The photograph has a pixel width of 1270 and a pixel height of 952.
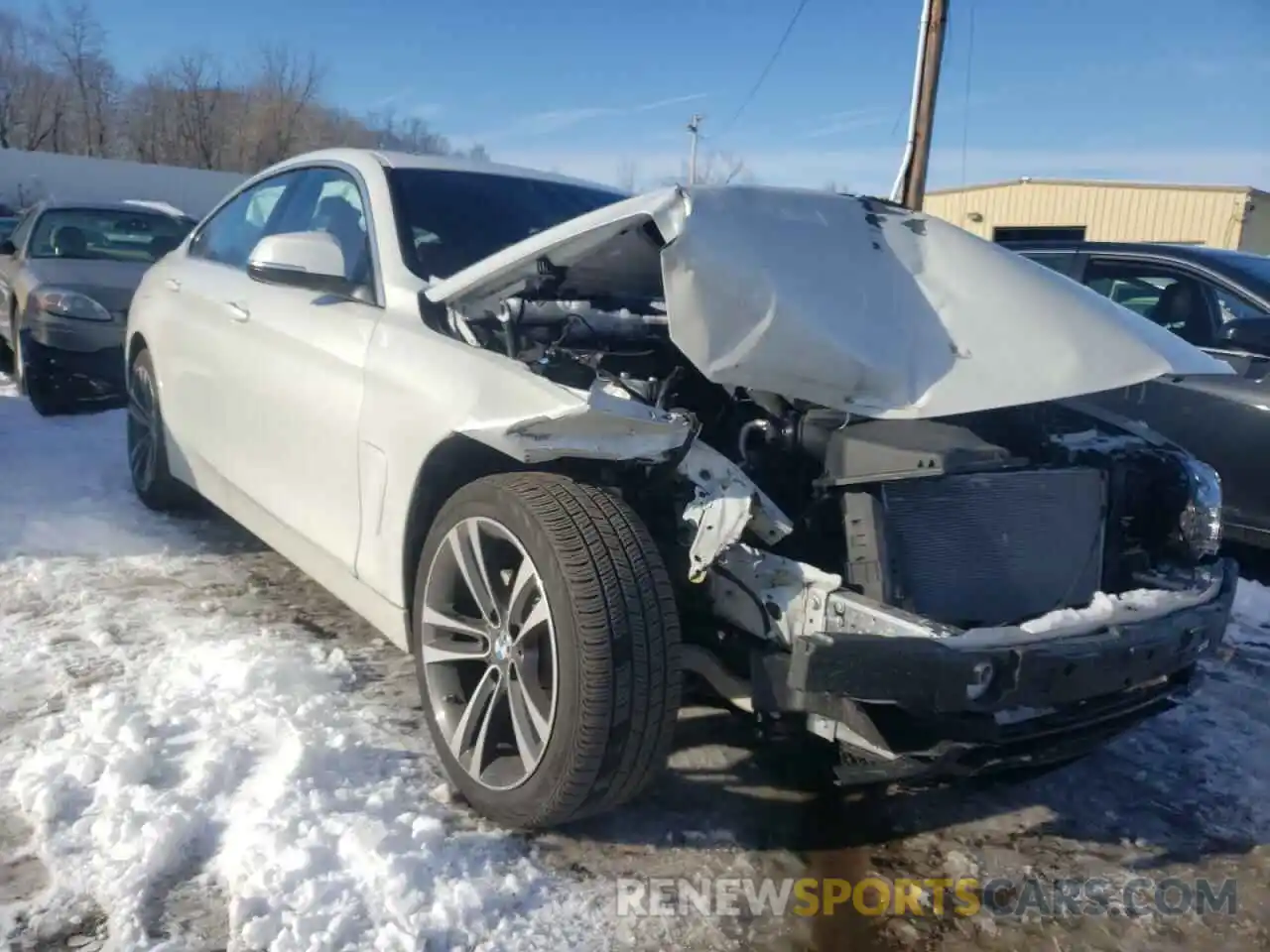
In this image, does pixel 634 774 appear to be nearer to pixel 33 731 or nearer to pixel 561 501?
pixel 561 501

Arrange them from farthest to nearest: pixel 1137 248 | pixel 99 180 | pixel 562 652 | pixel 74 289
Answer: pixel 99 180 < pixel 74 289 < pixel 1137 248 < pixel 562 652

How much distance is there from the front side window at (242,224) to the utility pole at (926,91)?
8.32 m

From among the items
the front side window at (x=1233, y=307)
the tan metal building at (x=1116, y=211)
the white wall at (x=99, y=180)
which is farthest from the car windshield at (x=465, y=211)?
the white wall at (x=99, y=180)

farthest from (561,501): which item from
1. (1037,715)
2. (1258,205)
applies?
(1258,205)

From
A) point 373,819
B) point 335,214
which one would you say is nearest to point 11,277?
point 335,214

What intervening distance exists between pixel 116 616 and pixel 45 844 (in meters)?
1.50

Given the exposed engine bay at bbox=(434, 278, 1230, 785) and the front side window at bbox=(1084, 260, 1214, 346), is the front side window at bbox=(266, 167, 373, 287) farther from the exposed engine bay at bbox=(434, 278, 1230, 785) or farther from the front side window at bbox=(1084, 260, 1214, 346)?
the front side window at bbox=(1084, 260, 1214, 346)

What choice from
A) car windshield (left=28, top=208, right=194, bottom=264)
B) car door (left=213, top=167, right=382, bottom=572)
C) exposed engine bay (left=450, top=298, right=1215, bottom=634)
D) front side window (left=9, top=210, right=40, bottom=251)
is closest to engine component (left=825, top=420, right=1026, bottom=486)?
exposed engine bay (left=450, top=298, right=1215, bottom=634)

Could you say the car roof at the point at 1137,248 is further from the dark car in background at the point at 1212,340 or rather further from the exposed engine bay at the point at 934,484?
the exposed engine bay at the point at 934,484

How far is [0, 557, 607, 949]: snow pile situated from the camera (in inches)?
90.4

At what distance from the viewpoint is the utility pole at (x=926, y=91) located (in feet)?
38.1

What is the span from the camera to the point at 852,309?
272 cm

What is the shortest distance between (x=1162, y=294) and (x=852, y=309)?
3.80 meters

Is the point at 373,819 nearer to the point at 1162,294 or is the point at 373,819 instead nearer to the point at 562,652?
the point at 562,652
